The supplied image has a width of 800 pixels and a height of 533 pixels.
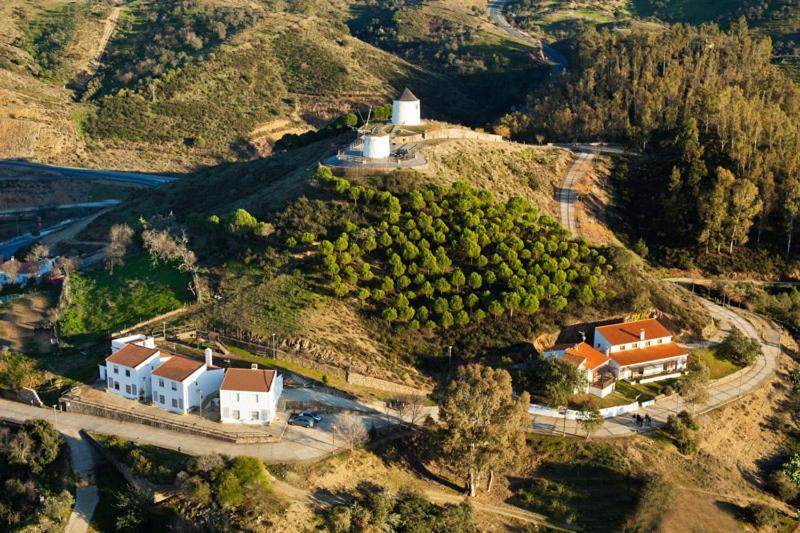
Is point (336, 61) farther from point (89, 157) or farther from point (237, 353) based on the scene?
point (237, 353)

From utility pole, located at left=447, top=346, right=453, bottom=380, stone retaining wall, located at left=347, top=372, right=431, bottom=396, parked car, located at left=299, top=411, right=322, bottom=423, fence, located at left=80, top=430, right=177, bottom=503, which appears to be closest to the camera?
fence, located at left=80, top=430, right=177, bottom=503

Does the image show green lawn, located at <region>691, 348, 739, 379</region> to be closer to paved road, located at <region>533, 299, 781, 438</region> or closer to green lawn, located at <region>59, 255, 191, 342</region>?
paved road, located at <region>533, 299, 781, 438</region>

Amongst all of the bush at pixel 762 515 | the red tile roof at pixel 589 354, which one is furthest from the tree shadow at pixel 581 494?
the red tile roof at pixel 589 354

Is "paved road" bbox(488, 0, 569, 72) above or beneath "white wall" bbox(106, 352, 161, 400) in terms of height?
above

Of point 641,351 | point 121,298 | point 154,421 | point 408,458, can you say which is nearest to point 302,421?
point 408,458

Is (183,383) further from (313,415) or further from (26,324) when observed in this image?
(26,324)

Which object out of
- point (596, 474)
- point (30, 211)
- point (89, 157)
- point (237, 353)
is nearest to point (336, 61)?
point (89, 157)

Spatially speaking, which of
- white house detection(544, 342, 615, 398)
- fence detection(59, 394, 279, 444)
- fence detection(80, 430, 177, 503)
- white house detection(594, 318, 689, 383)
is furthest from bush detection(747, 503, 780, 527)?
fence detection(80, 430, 177, 503)
